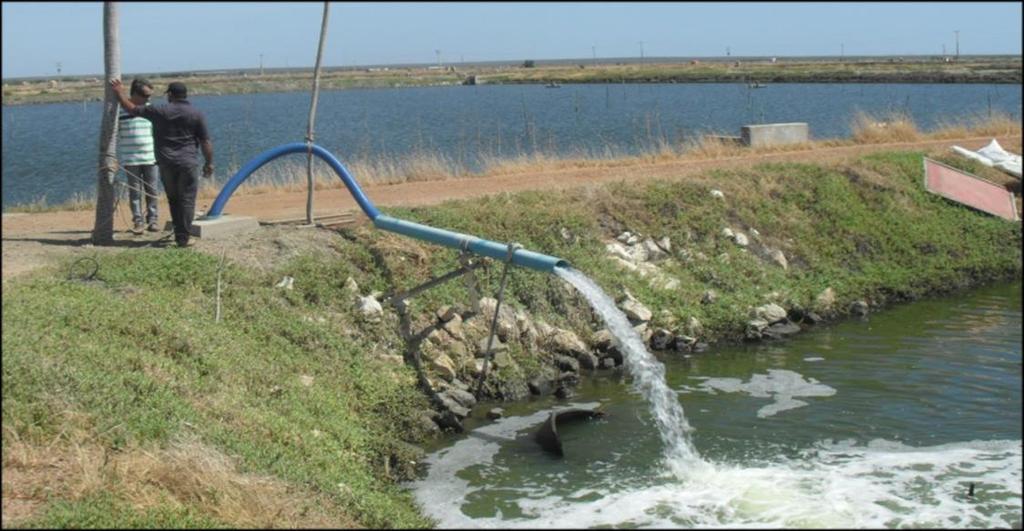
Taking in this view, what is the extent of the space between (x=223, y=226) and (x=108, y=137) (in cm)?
170

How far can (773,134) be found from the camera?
84.0 ft

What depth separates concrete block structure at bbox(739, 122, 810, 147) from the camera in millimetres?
25156

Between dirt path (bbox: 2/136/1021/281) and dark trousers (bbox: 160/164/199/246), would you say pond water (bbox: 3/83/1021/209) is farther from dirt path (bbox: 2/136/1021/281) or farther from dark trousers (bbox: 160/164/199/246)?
dark trousers (bbox: 160/164/199/246)

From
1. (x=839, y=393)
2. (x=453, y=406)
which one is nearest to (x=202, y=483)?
(x=453, y=406)

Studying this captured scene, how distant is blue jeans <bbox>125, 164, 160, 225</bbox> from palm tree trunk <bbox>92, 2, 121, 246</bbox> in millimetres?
363

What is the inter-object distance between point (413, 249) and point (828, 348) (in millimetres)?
5627

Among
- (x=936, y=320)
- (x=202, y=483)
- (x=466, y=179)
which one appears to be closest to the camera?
(x=202, y=483)

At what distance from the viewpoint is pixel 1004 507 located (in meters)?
9.42

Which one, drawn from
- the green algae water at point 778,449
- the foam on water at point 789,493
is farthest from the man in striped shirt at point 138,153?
the foam on water at point 789,493

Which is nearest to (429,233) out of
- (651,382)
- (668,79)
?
(651,382)

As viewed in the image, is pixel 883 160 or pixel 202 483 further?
pixel 883 160

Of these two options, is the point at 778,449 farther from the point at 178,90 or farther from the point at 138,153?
the point at 138,153

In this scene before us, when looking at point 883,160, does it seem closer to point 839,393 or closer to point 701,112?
point 839,393

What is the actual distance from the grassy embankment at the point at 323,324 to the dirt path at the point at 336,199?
0.91m
